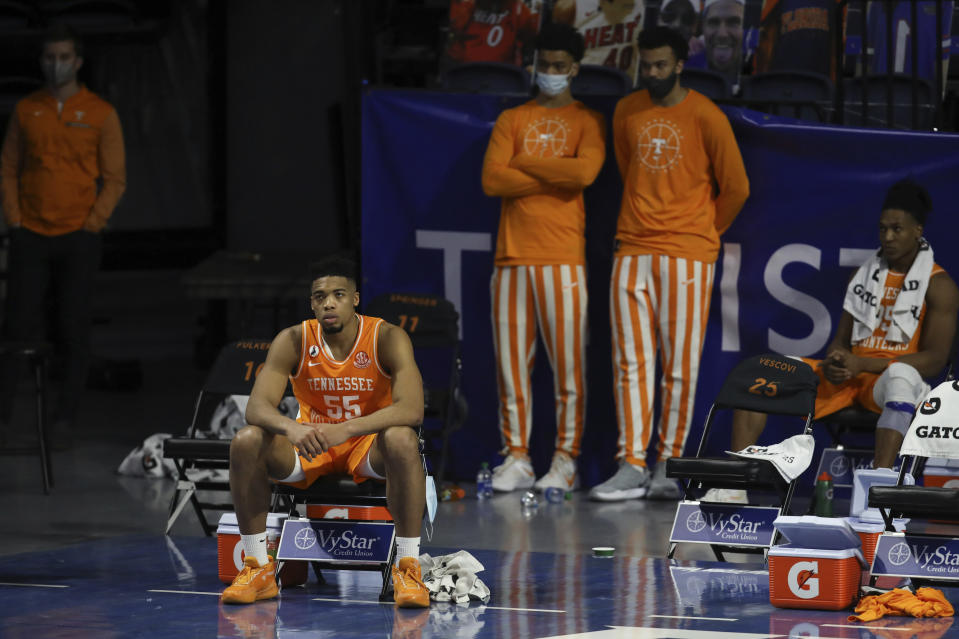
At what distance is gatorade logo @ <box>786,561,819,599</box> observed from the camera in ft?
18.4

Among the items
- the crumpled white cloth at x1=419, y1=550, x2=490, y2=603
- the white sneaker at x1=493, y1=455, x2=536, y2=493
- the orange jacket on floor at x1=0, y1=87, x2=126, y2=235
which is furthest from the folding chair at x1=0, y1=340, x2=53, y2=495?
the crumpled white cloth at x1=419, y1=550, x2=490, y2=603

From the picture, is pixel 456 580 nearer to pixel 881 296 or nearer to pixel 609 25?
pixel 881 296

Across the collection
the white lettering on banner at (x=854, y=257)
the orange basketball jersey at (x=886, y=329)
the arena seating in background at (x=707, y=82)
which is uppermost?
the arena seating in background at (x=707, y=82)

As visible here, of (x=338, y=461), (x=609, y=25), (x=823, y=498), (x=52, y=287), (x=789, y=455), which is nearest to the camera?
(x=338, y=461)

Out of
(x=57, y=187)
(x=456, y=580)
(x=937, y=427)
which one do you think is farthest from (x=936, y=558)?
(x=57, y=187)

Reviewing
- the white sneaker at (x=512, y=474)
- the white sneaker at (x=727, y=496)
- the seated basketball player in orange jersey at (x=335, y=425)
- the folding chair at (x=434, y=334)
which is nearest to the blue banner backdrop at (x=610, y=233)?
the white sneaker at (x=512, y=474)

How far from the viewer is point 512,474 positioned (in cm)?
823

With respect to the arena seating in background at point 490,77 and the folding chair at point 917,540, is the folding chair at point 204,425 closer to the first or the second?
the folding chair at point 917,540

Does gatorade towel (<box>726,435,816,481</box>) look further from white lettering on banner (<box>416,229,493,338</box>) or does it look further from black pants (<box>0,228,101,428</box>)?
black pants (<box>0,228,101,428</box>)

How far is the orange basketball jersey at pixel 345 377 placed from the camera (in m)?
6.01

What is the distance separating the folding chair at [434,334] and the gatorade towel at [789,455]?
207 centimetres

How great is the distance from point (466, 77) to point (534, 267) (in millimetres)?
2171

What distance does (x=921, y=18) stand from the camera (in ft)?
33.4

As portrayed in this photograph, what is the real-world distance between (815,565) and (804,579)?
66 mm
